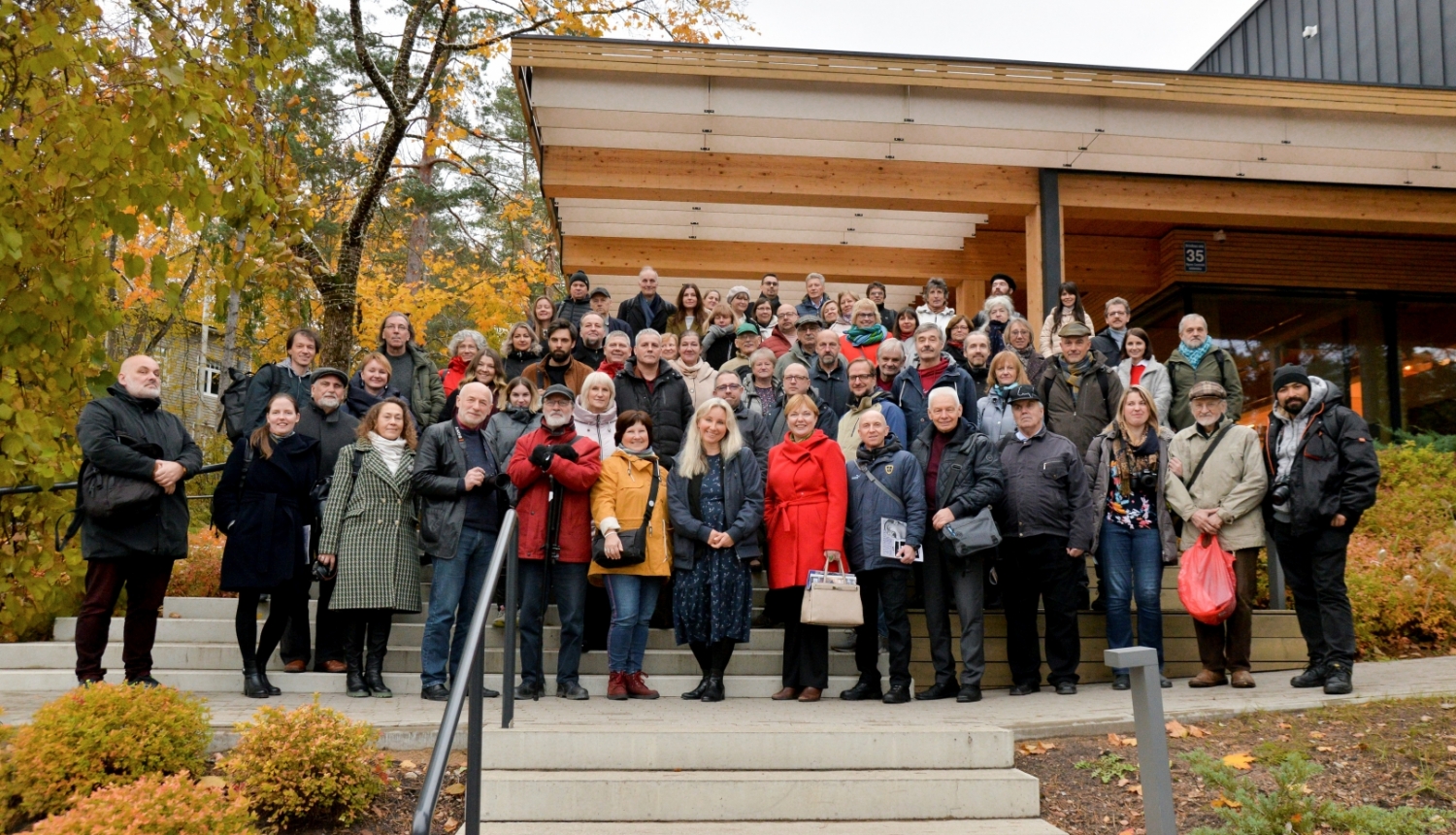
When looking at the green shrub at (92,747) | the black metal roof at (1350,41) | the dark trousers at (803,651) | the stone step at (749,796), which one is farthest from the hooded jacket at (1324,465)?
the black metal roof at (1350,41)

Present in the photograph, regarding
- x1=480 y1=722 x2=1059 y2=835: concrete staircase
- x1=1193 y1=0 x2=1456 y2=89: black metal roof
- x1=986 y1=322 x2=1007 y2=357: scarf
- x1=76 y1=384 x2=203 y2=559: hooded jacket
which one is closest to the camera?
x1=480 y1=722 x2=1059 y2=835: concrete staircase

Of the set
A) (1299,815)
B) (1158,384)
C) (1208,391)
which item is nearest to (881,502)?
(1208,391)

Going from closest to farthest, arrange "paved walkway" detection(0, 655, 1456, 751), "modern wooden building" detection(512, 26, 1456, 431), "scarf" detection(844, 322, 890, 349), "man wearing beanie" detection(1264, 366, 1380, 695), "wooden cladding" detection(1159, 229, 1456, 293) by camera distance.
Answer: "paved walkway" detection(0, 655, 1456, 751)
"man wearing beanie" detection(1264, 366, 1380, 695)
"scarf" detection(844, 322, 890, 349)
"modern wooden building" detection(512, 26, 1456, 431)
"wooden cladding" detection(1159, 229, 1456, 293)

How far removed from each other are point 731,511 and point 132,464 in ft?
11.1

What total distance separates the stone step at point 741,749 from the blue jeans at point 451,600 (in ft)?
4.72

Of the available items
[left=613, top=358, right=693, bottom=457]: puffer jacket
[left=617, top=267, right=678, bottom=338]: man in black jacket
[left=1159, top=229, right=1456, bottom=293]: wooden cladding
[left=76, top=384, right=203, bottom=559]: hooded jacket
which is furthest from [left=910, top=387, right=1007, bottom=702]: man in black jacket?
[left=1159, top=229, right=1456, bottom=293]: wooden cladding

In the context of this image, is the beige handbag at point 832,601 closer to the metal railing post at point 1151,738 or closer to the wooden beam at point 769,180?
the metal railing post at point 1151,738

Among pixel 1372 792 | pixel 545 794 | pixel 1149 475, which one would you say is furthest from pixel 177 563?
pixel 1372 792

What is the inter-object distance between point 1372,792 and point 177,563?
8928 millimetres

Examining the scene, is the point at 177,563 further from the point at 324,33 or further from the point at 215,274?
the point at 324,33

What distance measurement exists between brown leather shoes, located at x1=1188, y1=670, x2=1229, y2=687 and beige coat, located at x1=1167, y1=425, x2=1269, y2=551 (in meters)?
0.81

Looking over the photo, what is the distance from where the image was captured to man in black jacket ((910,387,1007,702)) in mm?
6863

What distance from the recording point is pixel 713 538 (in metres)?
6.71

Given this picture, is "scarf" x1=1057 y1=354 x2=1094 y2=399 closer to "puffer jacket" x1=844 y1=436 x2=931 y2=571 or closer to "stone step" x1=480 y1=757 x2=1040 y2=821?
"puffer jacket" x1=844 y1=436 x2=931 y2=571
